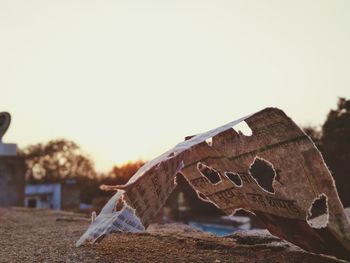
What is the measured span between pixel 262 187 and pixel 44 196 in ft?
113

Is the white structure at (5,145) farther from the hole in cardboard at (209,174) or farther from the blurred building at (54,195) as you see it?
the blurred building at (54,195)

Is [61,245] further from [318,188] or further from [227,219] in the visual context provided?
[227,219]

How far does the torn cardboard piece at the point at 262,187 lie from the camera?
294 centimetres

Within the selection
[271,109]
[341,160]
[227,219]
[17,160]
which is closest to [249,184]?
[271,109]

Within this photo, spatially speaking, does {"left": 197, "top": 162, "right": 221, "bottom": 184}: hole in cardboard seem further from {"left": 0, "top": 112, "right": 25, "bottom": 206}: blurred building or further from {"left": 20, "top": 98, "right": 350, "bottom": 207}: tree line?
{"left": 20, "top": 98, "right": 350, "bottom": 207}: tree line

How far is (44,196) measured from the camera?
35.3 metres

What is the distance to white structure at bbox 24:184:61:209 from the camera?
34.0m

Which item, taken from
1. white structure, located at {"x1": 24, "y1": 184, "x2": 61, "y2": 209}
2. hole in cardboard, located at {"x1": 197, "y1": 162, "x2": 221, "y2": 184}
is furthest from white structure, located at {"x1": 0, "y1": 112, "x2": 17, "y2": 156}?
white structure, located at {"x1": 24, "y1": 184, "x2": 61, "y2": 209}

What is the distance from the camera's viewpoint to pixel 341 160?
22.9m

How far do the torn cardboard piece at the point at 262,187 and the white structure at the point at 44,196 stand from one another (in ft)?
104

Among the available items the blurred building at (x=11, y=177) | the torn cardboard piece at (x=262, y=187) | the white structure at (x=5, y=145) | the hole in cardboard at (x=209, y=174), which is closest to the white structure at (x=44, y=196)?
the white structure at (x=5, y=145)

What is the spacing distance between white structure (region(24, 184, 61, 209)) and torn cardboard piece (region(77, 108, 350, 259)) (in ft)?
A: 104

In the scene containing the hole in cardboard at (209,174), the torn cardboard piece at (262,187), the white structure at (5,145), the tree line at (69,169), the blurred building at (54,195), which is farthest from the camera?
the tree line at (69,169)

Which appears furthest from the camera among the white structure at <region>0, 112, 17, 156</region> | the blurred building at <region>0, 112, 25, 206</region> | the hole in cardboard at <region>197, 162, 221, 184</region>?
the blurred building at <region>0, 112, 25, 206</region>
